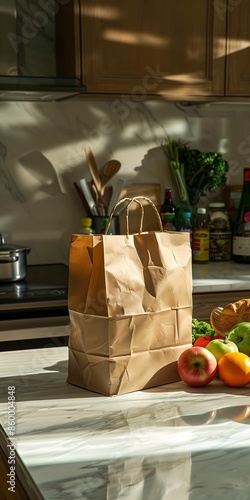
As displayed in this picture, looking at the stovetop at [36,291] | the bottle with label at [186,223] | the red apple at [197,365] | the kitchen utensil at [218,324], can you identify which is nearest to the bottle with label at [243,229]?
the bottle with label at [186,223]

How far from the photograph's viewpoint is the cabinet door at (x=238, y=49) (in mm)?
2918

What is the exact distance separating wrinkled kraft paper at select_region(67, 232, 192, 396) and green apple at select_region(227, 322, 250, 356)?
4.2 inches

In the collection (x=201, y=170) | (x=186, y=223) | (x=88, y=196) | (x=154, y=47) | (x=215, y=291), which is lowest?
(x=215, y=291)

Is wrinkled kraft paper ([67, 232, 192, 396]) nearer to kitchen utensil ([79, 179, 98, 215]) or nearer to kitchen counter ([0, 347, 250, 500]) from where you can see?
kitchen counter ([0, 347, 250, 500])

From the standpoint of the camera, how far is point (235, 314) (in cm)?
151

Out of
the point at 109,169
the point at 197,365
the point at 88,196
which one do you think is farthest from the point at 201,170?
the point at 197,365

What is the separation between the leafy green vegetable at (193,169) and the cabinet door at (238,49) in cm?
36

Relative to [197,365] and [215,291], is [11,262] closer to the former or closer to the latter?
[215,291]

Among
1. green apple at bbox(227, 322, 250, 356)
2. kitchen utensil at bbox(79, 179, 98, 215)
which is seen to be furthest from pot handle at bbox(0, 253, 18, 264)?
green apple at bbox(227, 322, 250, 356)

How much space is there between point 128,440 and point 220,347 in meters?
0.35

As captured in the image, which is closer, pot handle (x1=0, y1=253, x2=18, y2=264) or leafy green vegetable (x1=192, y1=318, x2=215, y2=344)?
leafy green vegetable (x1=192, y1=318, x2=215, y2=344)

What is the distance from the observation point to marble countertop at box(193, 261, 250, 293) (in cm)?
268

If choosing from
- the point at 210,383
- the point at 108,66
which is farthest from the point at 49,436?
the point at 108,66

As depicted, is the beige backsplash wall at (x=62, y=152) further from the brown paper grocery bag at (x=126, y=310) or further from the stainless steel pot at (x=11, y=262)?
the brown paper grocery bag at (x=126, y=310)
